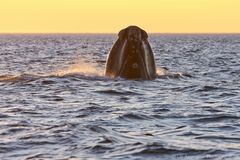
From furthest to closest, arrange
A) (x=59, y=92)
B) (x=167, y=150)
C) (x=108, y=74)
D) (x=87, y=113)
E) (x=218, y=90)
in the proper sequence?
(x=108, y=74) < (x=218, y=90) < (x=59, y=92) < (x=87, y=113) < (x=167, y=150)

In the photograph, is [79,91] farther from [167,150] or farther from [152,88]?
[167,150]

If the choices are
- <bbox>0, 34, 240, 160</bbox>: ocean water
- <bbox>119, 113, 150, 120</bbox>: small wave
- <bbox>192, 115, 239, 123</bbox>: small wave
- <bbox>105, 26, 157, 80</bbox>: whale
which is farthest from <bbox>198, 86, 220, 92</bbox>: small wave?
<bbox>119, 113, 150, 120</bbox>: small wave

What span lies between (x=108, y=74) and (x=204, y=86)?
3628mm

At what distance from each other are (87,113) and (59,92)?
502cm

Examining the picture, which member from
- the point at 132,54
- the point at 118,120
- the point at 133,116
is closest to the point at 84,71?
the point at 132,54

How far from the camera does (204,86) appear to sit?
24297mm

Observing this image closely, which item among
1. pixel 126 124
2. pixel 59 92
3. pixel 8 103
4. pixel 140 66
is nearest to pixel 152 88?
pixel 140 66

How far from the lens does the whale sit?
23219 millimetres

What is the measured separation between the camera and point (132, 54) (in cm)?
2319

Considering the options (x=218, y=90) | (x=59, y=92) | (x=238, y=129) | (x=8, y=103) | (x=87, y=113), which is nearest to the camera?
(x=238, y=129)

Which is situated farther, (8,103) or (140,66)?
(140,66)

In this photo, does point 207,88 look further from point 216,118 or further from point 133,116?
point 133,116

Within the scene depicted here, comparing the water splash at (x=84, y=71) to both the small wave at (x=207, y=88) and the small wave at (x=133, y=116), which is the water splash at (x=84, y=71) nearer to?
the small wave at (x=207, y=88)

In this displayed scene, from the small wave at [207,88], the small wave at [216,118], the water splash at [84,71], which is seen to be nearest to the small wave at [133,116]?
the small wave at [216,118]
